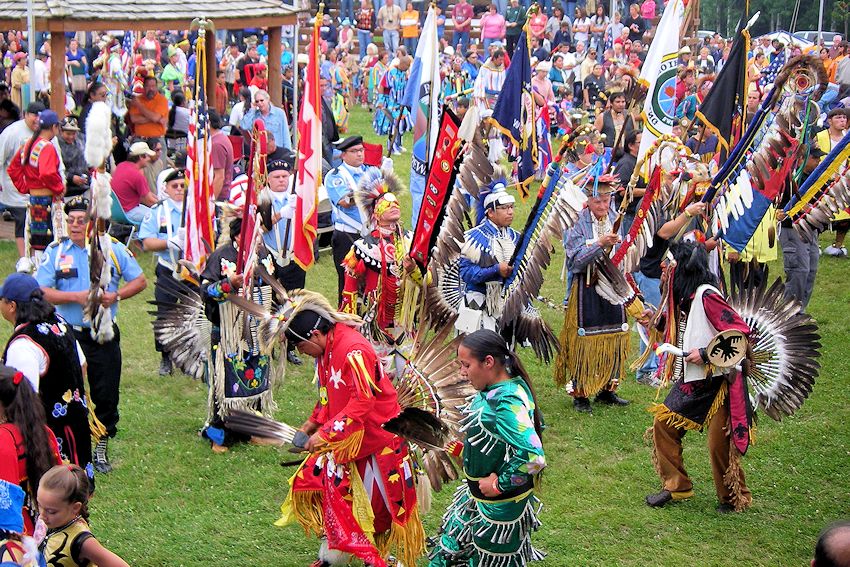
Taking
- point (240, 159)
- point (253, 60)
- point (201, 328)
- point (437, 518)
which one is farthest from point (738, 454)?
point (253, 60)

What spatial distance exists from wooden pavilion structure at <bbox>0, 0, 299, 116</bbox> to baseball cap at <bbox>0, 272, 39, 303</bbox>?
710cm

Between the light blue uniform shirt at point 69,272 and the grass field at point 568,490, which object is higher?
the light blue uniform shirt at point 69,272

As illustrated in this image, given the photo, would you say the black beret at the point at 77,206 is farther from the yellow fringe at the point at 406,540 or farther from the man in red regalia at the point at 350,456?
the yellow fringe at the point at 406,540

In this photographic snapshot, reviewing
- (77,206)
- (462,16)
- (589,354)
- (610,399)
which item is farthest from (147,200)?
(462,16)

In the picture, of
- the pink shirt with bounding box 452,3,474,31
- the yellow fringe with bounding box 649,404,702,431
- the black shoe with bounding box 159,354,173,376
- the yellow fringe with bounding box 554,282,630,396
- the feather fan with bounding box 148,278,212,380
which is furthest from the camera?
the pink shirt with bounding box 452,3,474,31

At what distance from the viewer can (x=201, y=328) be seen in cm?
710

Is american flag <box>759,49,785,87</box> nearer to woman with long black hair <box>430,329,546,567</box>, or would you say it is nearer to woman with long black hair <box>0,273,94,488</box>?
woman with long black hair <box>430,329,546,567</box>

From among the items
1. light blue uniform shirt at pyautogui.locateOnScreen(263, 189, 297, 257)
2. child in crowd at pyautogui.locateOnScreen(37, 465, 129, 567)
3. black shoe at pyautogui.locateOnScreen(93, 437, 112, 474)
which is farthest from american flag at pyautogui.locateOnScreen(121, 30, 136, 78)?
child in crowd at pyautogui.locateOnScreen(37, 465, 129, 567)

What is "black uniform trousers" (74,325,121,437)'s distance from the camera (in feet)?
21.9

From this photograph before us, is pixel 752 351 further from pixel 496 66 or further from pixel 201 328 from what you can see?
pixel 496 66

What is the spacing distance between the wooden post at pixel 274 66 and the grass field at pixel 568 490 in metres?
6.97

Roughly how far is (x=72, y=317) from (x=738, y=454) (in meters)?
4.19

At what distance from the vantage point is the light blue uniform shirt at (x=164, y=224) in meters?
7.96

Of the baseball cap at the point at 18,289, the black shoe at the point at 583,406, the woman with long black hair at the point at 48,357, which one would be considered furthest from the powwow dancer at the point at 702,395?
the baseball cap at the point at 18,289
